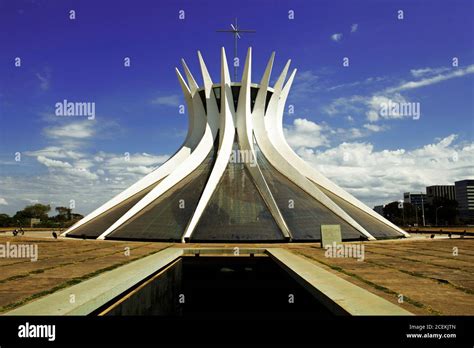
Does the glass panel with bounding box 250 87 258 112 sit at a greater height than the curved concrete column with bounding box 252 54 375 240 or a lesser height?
greater

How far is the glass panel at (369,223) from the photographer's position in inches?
1028

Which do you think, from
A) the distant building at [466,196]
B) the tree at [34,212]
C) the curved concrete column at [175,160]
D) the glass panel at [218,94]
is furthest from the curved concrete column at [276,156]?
the distant building at [466,196]

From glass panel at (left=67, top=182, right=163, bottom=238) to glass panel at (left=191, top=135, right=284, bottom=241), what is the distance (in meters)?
7.28

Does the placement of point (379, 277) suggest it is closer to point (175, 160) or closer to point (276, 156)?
point (276, 156)

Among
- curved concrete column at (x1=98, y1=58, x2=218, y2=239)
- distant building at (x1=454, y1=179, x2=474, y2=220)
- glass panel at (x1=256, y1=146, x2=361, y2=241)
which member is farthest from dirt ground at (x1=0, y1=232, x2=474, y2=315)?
distant building at (x1=454, y1=179, x2=474, y2=220)

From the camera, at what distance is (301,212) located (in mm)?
25438

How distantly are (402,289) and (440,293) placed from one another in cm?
80

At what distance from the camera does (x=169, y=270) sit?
13641 mm

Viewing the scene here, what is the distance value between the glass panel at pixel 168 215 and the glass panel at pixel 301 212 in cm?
625

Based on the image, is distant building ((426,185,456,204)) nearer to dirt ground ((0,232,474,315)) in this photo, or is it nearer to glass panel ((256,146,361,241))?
glass panel ((256,146,361,241))

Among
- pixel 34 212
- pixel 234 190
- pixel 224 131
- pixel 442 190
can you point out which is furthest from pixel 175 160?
pixel 442 190

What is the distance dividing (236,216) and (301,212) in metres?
4.89

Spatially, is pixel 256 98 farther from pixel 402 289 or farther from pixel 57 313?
pixel 57 313

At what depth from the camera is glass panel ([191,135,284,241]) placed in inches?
905
